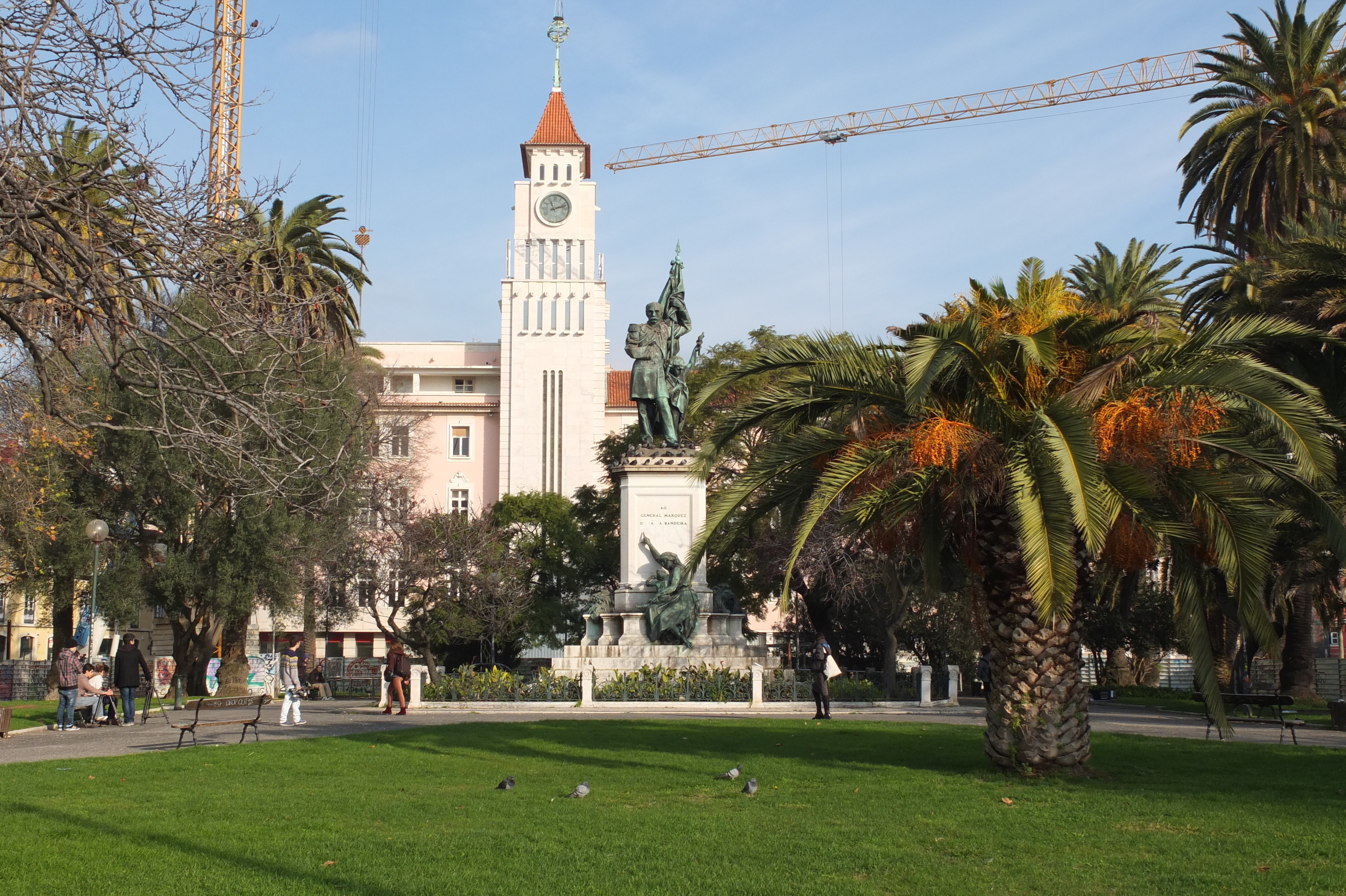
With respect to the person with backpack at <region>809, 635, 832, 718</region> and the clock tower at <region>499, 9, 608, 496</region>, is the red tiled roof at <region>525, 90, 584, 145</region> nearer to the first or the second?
the clock tower at <region>499, 9, 608, 496</region>

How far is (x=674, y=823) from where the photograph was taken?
1025cm

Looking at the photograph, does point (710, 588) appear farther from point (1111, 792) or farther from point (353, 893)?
point (353, 893)

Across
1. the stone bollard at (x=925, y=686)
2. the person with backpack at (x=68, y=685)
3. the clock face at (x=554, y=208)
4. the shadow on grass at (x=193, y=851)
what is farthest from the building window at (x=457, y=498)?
the shadow on grass at (x=193, y=851)

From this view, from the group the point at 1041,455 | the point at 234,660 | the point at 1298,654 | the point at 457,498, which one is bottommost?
the point at 234,660

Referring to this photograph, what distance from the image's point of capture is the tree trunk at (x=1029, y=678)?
12.8 metres

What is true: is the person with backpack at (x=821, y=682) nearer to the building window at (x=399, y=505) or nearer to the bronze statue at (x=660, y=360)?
the bronze statue at (x=660, y=360)

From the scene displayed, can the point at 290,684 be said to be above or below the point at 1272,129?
below

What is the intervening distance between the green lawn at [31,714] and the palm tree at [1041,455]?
15368 millimetres

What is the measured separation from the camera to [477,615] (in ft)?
134

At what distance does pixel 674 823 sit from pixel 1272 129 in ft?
102

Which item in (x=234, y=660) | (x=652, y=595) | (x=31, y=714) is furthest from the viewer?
(x=234, y=660)

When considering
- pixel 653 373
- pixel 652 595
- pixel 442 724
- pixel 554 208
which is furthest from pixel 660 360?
pixel 554 208

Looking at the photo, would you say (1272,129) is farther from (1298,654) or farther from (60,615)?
(60,615)

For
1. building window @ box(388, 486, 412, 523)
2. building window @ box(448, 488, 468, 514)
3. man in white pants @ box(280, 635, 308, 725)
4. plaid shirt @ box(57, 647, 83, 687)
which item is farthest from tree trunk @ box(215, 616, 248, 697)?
building window @ box(448, 488, 468, 514)
